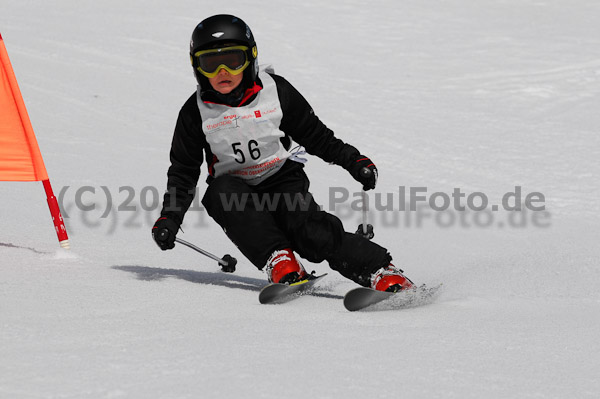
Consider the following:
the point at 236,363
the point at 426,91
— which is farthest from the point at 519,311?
the point at 426,91

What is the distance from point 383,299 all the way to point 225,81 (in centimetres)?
131

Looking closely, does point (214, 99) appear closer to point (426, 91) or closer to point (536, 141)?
point (536, 141)

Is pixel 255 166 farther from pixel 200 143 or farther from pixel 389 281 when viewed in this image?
pixel 389 281

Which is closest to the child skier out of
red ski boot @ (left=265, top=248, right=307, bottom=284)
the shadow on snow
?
red ski boot @ (left=265, top=248, right=307, bottom=284)

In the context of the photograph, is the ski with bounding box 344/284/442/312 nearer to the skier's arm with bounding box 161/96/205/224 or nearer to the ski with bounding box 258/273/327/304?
the ski with bounding box 258/273/327/304

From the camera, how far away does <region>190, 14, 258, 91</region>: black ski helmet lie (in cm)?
369

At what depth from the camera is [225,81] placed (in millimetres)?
3775

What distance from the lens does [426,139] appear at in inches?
359

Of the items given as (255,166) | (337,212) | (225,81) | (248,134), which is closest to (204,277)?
(255,166)

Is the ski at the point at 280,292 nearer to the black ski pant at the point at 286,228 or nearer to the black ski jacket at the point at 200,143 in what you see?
the black ski pant at the point at 286,228

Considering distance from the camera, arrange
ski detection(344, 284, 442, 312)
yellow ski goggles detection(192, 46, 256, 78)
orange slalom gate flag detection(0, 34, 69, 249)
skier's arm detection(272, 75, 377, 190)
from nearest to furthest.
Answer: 1. ski detection(344, 284, 442, 312)
2. yellow ski goggles detection(192, 46, 256, 78)
3. skier's arm detection(272, 75, 377, 190)
4. orange slalom gate flag detection(0, 34, 69, 249)

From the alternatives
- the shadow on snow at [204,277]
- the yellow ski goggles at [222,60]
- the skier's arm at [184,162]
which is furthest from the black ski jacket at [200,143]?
the shadow on snow at [204,277]

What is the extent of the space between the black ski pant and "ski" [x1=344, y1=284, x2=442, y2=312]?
9.2 inches

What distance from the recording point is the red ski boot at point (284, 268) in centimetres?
354
